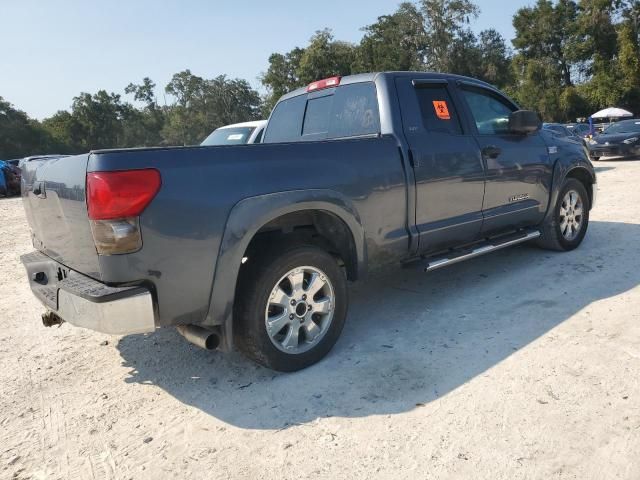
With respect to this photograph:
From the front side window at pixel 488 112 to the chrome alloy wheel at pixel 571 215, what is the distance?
1.21 meters

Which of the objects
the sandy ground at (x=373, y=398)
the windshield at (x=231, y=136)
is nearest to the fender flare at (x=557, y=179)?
the sandy ground at (x=373, y=398)

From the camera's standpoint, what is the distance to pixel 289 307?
3236 mm

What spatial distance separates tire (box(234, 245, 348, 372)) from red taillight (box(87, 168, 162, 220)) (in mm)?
817

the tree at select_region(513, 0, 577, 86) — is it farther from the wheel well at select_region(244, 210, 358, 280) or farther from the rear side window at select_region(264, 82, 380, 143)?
the wheel well at select_region(244, 210, 358, 280)

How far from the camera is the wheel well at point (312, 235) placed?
3.28 m

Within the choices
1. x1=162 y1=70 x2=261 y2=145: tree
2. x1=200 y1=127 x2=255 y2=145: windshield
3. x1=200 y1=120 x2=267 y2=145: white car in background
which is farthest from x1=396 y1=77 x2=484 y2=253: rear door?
x1=162 y1=70 x2=261 y2=145: tree

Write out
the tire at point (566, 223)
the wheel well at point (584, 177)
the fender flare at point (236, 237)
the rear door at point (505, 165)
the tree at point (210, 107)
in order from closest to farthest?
1. the fender flare at point (236, 237)
2. the rear door at point (505, 165)
3. the tire at point (566, 223)
4. the wheel well at point (584, 177)
5. the tree at point (210, 107)

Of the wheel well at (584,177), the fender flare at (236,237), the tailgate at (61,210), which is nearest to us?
the tailgate at (61,210)

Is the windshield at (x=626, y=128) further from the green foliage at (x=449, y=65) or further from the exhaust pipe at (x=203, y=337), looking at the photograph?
the green foliage at (x=449, y=65)

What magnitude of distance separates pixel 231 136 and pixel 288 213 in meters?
6.60

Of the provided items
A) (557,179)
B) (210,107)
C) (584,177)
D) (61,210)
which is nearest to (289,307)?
(61,210)

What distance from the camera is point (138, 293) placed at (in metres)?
2.63

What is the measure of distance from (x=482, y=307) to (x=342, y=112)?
1981 millimetres

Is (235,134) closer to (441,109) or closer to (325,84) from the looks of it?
(325,84)
